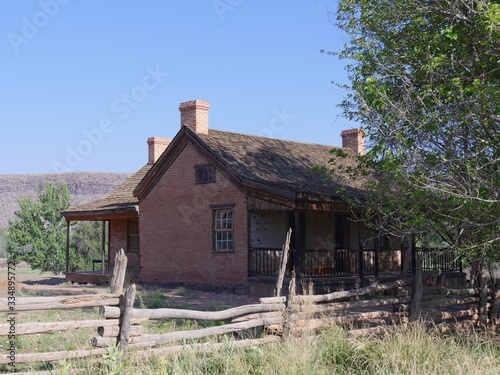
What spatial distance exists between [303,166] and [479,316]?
1037 cm

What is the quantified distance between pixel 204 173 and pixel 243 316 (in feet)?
39.1

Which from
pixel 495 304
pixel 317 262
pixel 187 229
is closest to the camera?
pixel 495 304

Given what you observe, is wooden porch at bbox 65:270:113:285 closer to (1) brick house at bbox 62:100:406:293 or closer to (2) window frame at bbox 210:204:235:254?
(1) brick house at bbox 62:100:406:293

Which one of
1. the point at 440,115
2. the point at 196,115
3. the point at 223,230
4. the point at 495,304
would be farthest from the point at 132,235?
the point at 440,115

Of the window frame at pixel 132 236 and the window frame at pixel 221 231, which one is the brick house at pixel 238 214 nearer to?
the window frame at pixel 221 231

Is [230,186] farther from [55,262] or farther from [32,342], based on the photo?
[55,262]

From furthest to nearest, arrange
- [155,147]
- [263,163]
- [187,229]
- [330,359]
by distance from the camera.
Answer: [155,147], [187,229], [263,163], [330,359]

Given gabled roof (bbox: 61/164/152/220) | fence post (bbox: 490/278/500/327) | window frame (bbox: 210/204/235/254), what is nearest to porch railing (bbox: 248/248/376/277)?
window frame (bbox: 210/204/235/254)

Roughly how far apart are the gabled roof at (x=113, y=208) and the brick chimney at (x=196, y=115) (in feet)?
14.4

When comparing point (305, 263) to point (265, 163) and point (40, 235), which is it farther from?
point (40, 235)

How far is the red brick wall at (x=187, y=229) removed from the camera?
71.5 feet

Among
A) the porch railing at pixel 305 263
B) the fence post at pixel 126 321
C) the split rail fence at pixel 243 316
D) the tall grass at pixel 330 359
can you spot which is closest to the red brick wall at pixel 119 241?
the porch railing at pixel 305 263

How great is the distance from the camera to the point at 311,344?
33.1 ft

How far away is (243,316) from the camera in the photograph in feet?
38.2
